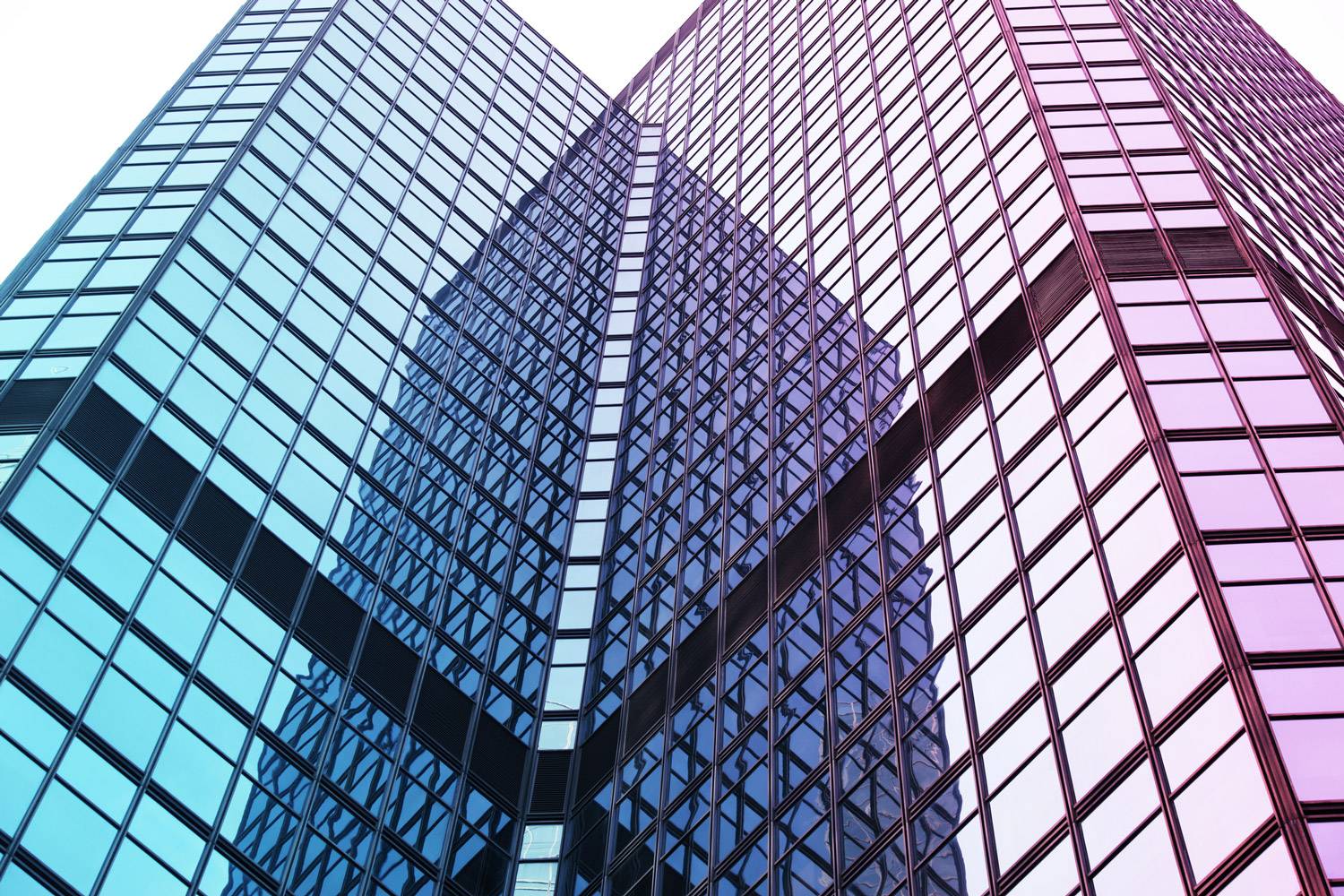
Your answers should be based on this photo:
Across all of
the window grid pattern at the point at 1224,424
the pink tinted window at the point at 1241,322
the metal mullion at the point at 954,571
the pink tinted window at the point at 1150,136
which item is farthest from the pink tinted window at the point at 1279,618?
the pink tinted window at the point at 1150,136

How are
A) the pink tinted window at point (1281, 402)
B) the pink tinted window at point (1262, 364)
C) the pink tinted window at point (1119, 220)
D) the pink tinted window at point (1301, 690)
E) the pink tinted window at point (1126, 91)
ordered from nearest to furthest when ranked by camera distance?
the pink tinted window at point (1301, 690), the pink tinted window at point (1281, 402), the pink tinted window at point (1262, 364), the pink tinted window at point (1119, 220), the pink tinted window at point (1126, 91)

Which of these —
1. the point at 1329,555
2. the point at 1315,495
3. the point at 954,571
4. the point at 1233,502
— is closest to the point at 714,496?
the point at 954,571

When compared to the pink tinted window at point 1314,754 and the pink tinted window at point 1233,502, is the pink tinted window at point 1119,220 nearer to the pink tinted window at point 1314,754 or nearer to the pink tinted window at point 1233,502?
the pink tinted window at point 1233,502

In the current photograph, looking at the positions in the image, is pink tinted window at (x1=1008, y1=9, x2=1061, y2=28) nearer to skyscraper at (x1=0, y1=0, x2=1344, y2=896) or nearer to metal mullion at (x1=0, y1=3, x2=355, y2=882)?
skyscraper at (x1=0, y1=0, x2=1344, y2=896)

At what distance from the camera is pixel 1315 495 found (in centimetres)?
2342

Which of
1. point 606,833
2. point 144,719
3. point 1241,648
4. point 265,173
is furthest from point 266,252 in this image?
point 1241,648

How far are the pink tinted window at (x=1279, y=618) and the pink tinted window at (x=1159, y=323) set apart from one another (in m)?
7.09

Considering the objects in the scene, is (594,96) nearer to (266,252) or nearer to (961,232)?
(266,252)

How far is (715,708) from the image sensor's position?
33906 millimetres

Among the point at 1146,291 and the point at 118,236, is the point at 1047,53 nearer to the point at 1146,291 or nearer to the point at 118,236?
the point at 1146,291

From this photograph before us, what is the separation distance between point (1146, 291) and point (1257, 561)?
331 inches

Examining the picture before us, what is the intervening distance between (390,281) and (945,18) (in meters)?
19.2

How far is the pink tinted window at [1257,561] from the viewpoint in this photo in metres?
22.0

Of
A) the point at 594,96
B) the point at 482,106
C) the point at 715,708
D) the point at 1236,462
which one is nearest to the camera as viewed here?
the point at 1236,462
